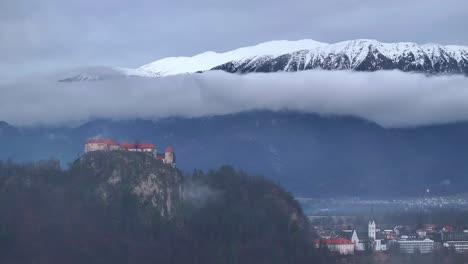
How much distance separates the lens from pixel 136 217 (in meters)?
71.9

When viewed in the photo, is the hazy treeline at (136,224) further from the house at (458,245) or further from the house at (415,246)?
the house at (458,245)

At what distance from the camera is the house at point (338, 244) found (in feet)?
254

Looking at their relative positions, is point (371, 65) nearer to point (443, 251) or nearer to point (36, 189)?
point (443, 251)

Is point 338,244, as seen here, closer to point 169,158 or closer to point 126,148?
point 169,158

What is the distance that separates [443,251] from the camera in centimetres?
7994

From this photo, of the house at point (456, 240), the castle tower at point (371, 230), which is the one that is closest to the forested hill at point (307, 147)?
the castle tower at point (371, 230)

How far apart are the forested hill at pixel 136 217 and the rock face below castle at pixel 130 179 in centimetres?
7

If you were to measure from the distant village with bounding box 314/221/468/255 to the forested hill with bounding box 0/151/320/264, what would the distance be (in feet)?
11.1

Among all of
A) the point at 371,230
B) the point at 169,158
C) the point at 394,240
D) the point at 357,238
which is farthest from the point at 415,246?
the point at 169,158

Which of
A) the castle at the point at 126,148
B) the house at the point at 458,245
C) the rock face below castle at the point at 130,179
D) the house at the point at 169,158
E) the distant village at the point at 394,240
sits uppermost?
the castle at the point at 126,148

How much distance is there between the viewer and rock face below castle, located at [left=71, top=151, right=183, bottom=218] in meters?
72.9

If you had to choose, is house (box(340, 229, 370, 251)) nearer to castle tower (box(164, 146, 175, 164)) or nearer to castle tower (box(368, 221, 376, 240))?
castle tower (box(368, 221, 376, 240))

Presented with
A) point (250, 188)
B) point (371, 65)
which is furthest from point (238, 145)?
point (250, 188)

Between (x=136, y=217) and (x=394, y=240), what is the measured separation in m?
25.1
